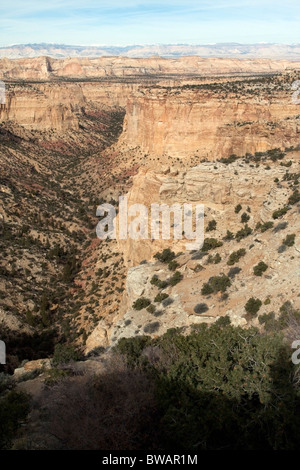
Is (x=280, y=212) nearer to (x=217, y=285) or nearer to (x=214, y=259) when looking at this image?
(x=214, y=259)

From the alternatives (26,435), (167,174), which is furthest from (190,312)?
(167,174)

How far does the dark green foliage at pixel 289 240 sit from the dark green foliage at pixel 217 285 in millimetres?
3243

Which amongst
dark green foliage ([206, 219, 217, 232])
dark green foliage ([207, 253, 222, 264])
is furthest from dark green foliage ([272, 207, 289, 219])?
dark green foliage ([206, 219, 217, 232])

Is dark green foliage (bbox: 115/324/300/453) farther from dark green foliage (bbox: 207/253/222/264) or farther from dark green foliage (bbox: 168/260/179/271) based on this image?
dark green foliage (bbox: 168/260/179/271)

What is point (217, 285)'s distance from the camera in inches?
705

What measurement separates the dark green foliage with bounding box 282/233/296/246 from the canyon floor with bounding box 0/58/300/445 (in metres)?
0.06

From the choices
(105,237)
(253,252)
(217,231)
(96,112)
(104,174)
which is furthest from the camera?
(96,112)

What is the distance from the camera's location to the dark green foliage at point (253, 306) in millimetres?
15125

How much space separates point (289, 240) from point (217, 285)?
400 centimetres

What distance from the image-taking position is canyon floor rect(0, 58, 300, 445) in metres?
17.6

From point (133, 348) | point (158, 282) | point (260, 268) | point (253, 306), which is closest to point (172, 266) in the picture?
point (158, 282)
